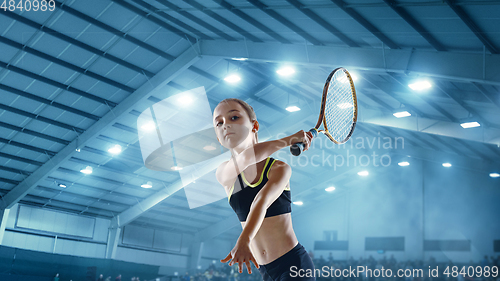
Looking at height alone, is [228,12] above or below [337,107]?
above

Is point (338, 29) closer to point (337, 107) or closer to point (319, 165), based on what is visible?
point (337, 107)

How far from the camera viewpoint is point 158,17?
1505 cm

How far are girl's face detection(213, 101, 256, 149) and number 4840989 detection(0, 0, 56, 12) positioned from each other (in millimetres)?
13332

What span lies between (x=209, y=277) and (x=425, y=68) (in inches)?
852

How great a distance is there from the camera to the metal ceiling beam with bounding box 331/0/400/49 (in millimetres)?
11305

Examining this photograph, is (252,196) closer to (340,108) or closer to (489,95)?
(340,108)

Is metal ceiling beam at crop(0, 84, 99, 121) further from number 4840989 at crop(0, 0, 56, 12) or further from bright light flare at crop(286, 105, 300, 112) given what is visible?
bright light flare at crop(286, 105, 300, 112)

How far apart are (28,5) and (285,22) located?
26.7 feet

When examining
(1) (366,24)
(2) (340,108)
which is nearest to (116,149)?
(1) (366,24)

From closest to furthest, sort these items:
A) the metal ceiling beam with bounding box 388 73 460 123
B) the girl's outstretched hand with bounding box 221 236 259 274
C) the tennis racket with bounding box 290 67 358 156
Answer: the girl's outstretched hand with bounding box 221 236 259 274, the tennis racket with bounding box 290 67 358 156, the metal ceiling beam with bounding box 388 73 460 123

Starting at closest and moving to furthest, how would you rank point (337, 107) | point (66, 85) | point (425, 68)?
point (337, 107) < point (425, 68) < point (66, 85)

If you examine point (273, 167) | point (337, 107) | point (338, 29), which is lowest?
point (273, 167)

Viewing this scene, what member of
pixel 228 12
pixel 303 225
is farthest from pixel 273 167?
pixel 303 225

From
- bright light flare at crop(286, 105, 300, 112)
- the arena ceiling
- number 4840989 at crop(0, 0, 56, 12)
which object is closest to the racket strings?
the arena ceiling
